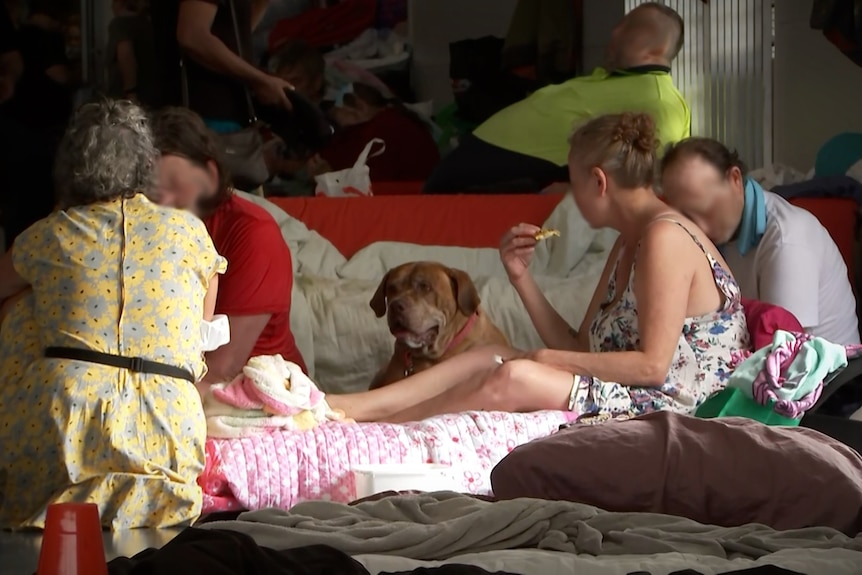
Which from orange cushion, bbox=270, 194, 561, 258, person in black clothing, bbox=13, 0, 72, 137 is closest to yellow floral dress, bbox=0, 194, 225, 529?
orange cushion, bbox=270, 194, 561, 258

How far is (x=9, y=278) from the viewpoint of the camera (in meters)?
2.95

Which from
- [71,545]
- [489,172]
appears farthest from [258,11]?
[71,545]

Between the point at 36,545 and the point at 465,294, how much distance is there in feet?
5.47

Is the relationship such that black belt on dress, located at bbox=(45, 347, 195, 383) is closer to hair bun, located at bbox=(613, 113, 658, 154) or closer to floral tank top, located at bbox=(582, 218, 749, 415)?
floral tank top, located at bbox=(582, 218, 749, 415)

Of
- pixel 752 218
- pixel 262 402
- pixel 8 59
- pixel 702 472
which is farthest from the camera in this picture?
pixel 8 59

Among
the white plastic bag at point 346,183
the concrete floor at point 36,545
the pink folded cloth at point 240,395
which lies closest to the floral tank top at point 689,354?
the pink folded cloth at point 240,395

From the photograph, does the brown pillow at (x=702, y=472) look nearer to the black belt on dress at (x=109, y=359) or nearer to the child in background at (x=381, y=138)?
the black belt on dress at (x=109, y=359)

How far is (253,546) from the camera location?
1.88 m

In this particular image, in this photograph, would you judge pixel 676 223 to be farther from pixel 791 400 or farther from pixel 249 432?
pixel 249 432

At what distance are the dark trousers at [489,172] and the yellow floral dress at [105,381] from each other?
86.6 inches

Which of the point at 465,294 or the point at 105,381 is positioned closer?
the point at 105,381

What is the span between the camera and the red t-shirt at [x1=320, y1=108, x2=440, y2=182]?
19.7 ft

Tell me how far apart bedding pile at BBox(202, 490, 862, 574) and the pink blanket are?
2.50 feet

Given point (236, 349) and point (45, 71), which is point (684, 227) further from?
point (45, 71)
